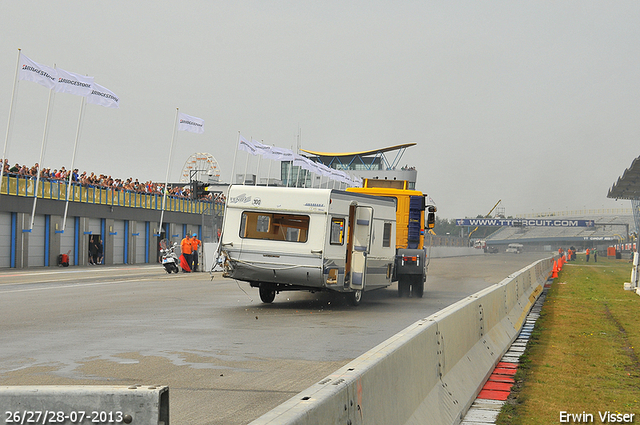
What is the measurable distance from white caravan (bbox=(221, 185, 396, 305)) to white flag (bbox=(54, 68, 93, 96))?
2413 cm

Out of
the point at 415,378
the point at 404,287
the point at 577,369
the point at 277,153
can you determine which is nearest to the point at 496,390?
the point at 577,369

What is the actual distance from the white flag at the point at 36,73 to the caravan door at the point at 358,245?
23.2 metres

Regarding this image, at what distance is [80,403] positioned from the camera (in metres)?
3.53

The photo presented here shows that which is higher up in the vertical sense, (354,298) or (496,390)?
(354,298)

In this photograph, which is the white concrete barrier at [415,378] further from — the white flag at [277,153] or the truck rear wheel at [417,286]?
the white flag at [277,153]

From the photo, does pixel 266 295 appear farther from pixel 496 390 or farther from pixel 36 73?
pixel 36 73

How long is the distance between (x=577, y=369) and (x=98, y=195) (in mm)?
42698

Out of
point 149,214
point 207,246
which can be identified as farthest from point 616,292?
point 149,214

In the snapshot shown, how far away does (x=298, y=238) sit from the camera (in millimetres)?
16422

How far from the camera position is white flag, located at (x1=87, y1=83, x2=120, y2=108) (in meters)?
40.2

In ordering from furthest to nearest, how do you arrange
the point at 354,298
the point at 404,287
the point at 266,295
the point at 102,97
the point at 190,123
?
the point at 190,123
the point at 102,97
the point at 404,287
the point at 266,295
the point at 354,298

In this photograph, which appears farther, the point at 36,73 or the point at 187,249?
the point at 187,249

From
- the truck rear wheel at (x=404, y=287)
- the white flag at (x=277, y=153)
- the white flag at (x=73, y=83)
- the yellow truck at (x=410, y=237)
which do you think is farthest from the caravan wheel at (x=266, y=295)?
the white flag at (x=277, y=153)

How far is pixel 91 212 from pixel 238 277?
3360cm
